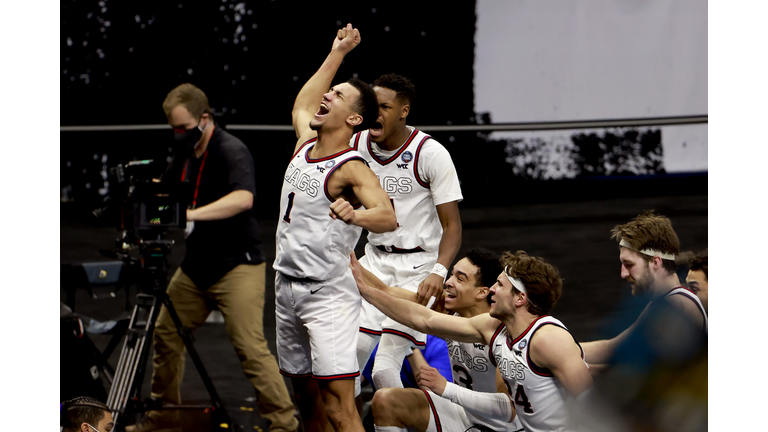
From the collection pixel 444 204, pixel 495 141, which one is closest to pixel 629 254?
pixel 444 204

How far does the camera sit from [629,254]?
272 centimetres

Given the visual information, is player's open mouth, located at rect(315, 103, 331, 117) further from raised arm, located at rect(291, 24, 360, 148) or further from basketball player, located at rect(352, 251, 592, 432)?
basketball player, located at rect(352, 251, 592, 432)

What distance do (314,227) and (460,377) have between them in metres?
1.01

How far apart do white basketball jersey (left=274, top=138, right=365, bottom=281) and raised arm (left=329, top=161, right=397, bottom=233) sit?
0.04 m

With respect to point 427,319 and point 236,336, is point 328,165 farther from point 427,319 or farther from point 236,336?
Result: point 236,336

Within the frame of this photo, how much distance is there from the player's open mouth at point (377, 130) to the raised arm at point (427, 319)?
0.60 m

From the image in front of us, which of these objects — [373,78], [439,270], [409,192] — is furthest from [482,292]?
[373,78]

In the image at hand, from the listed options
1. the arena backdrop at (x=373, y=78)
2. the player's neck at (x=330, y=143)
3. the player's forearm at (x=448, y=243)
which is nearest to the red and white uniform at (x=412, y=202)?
the player's forearm at (x=448, y=243)

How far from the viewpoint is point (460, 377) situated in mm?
3301

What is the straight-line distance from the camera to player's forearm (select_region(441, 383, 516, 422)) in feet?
9.28

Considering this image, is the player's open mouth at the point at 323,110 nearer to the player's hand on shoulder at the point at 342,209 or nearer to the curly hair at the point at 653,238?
the player's hand on shoulder at the point at 342,209

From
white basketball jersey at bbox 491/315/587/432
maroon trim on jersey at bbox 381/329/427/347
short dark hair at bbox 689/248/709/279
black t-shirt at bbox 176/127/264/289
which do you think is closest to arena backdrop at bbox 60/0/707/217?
black t-shirt at bbox 176/127/264/289

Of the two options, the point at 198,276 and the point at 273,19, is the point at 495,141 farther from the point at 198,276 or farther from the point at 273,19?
the point at 198,276

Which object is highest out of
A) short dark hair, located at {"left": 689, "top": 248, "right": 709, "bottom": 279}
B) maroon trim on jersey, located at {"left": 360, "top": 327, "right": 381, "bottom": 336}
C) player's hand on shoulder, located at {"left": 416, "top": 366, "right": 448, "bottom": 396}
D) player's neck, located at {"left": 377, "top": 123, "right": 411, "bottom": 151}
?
player's neck, located at {"left": 377, "top": 123, "right": 411, "bottom": 151}
